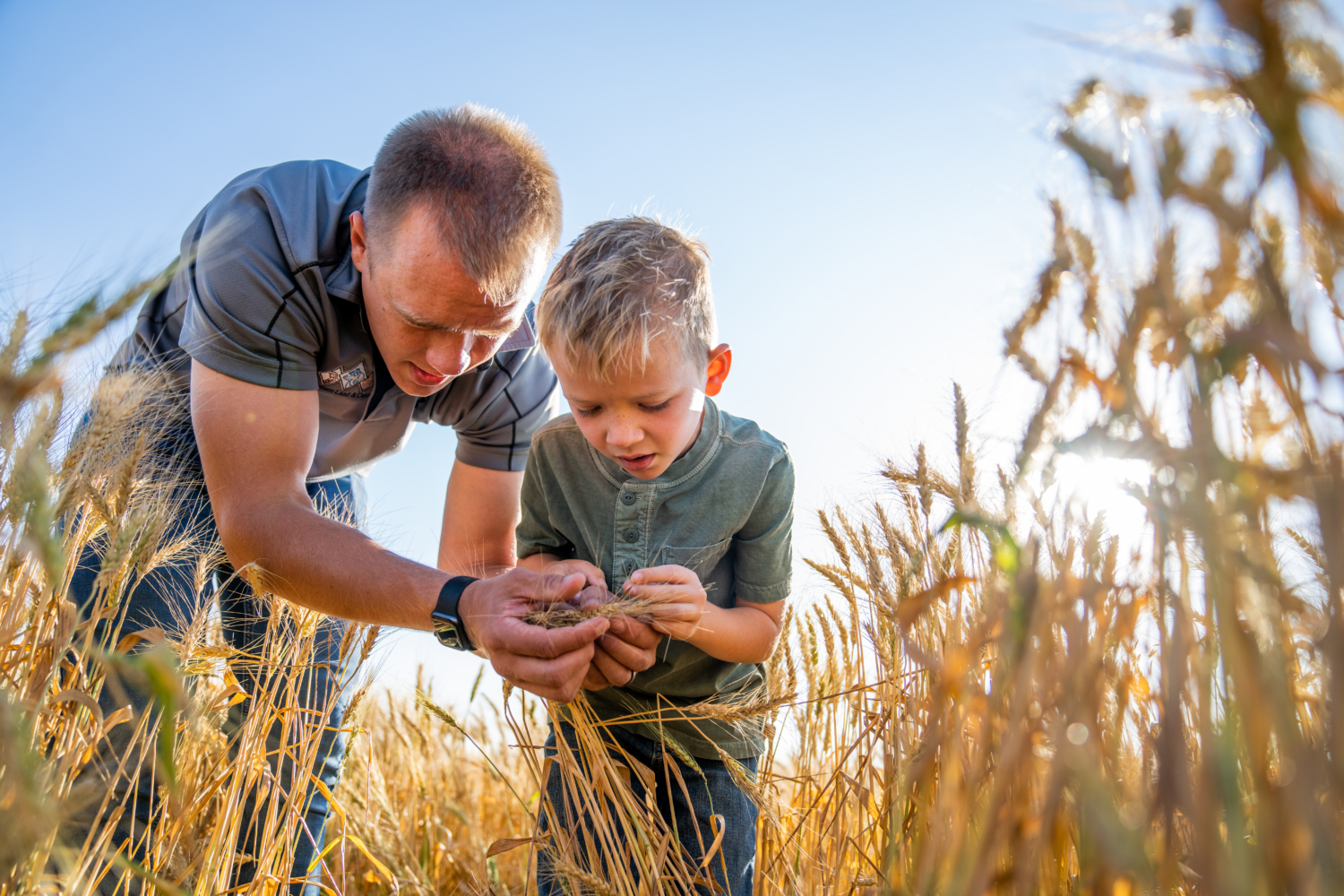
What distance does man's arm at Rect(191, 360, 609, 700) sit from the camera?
1438 millimetres

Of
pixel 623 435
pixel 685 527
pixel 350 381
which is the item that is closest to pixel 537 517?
pixel 685 527

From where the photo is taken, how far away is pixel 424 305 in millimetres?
1952

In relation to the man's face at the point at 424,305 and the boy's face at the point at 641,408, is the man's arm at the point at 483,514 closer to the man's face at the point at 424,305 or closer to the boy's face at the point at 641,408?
the man's face at the point at 424,305

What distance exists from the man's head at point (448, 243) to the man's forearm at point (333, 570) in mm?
548

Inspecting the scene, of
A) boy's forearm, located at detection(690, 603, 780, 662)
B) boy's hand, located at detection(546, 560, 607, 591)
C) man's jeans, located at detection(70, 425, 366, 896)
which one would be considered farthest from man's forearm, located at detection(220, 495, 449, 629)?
boy's forearm, located at detection(690, 603, 780, 662)

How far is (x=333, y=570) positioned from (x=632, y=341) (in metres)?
0.82

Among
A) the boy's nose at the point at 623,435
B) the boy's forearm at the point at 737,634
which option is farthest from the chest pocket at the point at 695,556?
the boy's nose at the point at 623,435

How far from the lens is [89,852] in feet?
4.00

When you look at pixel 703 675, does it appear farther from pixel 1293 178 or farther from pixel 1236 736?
pixel 1293 178

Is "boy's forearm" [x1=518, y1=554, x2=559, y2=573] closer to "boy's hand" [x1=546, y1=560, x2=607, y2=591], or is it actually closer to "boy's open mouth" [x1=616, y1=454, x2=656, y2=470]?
"boy's hand" [x1=546, y1=560, x2=607, y2=591]

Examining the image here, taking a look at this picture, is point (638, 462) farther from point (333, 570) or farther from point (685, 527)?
point (333, 570)

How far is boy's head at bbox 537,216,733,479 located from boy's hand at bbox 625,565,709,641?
Result: 1.01 ft

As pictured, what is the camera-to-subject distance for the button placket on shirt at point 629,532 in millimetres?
1928

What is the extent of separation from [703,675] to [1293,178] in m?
1.70
